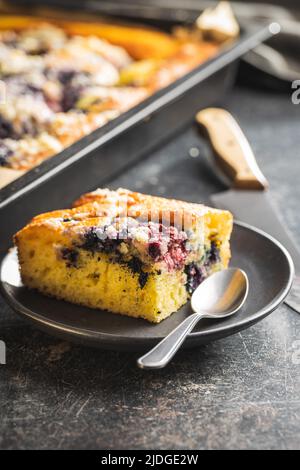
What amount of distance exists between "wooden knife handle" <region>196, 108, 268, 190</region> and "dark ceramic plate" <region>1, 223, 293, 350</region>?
38 centimetres

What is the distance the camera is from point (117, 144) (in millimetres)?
1821

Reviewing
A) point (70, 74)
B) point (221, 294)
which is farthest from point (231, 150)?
point (221, 294)

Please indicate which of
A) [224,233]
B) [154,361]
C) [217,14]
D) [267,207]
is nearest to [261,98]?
[217,14]

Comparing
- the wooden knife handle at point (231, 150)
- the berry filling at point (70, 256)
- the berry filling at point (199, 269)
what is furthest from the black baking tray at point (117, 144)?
the berry filling at point (199, 269)

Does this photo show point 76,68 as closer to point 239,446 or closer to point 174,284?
point 174,284

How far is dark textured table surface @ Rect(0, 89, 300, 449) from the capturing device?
3.40 feet

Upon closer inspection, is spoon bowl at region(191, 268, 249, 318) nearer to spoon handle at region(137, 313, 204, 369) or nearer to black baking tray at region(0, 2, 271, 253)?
spoon handle at region(137, 313, 204, 369)

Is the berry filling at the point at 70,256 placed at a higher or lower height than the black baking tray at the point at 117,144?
higher

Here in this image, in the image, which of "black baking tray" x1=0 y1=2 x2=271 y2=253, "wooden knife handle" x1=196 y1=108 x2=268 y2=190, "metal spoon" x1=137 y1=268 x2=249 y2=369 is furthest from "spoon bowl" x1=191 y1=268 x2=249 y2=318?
"wooden knife handle" x1=196 y1=108 x2=268 y2=190

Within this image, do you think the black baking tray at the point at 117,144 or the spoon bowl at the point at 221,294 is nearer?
the spoon bowl at the point at 221,294

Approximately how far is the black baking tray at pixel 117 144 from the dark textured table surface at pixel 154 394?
236 mm

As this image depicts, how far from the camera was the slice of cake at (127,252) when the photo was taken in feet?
3.95

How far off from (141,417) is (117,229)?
1.06ft

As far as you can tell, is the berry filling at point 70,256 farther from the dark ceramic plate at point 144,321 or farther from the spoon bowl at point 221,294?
the spoon bowl at point 221,294
